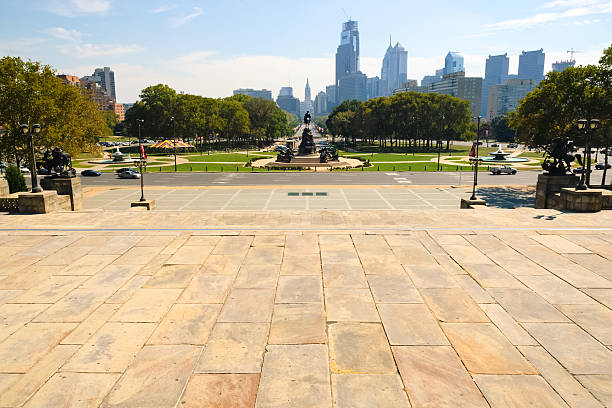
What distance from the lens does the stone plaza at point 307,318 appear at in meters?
6.11

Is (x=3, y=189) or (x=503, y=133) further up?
(x=503, y=133)

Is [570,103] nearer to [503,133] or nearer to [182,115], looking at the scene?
[182,115]

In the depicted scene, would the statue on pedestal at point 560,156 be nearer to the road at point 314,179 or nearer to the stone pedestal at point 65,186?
the road at point 314,179

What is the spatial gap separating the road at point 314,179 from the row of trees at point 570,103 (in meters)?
9.20

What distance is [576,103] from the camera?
34.8 meters

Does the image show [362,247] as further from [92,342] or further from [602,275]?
[92,342]

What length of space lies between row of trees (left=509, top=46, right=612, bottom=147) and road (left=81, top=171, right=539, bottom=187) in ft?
30.2

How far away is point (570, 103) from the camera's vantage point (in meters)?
35.2

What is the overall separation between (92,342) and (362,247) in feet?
26.9

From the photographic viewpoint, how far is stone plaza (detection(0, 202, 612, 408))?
20.0ft

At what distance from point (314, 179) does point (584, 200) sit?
106 feet

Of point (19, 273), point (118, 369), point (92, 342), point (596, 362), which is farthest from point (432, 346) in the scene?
point (19, 273)

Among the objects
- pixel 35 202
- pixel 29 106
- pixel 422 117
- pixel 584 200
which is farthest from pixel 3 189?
pixel 422 117

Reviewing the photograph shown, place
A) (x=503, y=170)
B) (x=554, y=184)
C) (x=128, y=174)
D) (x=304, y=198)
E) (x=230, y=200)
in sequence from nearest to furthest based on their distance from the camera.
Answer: (x=554, y=184)
(x=230, y=200)
(x=304, y=198)
(x=128, y=174)
(x=503, y=170)
